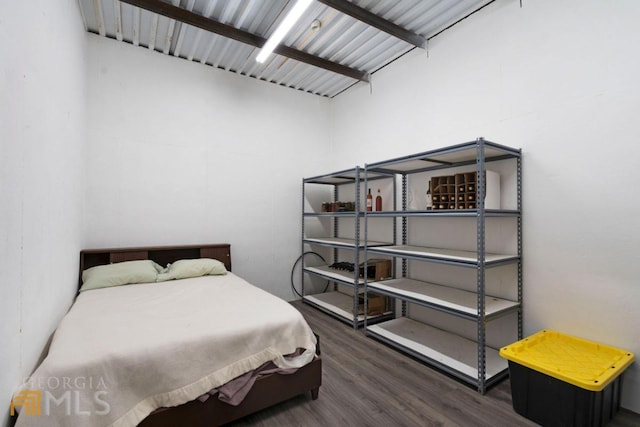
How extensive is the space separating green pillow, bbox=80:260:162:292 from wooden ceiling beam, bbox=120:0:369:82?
2264 millimetres

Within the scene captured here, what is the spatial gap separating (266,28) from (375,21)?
3.48ft

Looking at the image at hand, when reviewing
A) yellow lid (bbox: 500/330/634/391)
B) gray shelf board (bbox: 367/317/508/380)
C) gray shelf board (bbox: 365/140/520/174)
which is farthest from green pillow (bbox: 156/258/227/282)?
yellow lid (bbox: 500/330/634/391)

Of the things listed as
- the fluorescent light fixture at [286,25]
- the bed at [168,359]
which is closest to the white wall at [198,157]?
the fluorescent light fixture at [286,25]

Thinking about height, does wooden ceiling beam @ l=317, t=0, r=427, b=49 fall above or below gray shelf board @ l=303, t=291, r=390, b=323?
above

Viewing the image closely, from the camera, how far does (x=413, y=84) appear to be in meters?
3.26

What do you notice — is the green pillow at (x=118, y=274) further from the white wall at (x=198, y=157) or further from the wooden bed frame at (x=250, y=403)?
the wooden bed frame at (x=250, y=403)

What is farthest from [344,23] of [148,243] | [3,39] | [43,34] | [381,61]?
[148,243]

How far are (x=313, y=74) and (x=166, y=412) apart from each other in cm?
382

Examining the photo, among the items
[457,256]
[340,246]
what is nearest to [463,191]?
[457,256]

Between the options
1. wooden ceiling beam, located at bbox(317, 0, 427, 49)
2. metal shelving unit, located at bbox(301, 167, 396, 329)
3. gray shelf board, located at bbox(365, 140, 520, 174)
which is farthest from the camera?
metal shelving unit, located at bbox(301, 167, 396, 329)

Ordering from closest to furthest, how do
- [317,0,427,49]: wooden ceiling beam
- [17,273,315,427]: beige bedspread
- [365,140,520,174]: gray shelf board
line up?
[17,273,315,427]: beige bedspread < [365,140,520,174]: gray shelf board < [317,0,427,49]: wooden ceiling beam

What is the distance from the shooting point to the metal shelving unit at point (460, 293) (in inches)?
82.7

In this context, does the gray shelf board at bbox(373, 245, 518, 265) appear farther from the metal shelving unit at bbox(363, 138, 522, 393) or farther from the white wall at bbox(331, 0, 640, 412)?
the white wall at bbox(331, 0, 640, 412)

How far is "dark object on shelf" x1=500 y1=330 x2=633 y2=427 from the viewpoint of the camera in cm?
157
